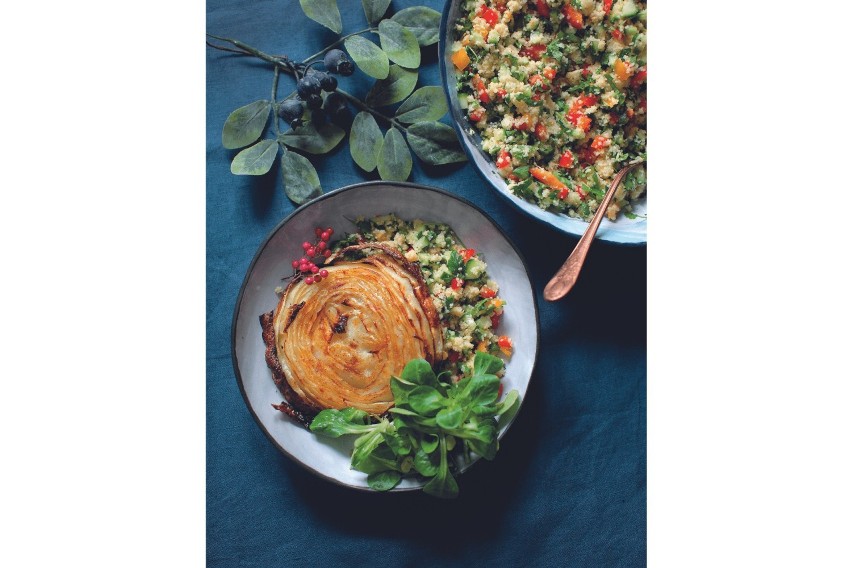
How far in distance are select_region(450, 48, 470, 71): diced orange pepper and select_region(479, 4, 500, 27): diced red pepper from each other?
11 centimetres

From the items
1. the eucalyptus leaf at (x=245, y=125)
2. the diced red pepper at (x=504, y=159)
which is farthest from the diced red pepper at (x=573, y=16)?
the eucalyptus leaf at (x=245, y=125)

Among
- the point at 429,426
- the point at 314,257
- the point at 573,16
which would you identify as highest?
the point at 573,16

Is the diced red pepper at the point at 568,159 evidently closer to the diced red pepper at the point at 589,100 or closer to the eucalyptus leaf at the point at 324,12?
the diced red pepper at the point at 589,100

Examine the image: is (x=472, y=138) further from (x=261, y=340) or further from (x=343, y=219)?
(x=261, y=340)

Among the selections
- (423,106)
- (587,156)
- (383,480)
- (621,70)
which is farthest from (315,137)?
(383,480)

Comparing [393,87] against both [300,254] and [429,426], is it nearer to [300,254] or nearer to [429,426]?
[300,254]

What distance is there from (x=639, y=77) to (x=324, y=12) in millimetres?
1079

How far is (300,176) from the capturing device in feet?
7.23

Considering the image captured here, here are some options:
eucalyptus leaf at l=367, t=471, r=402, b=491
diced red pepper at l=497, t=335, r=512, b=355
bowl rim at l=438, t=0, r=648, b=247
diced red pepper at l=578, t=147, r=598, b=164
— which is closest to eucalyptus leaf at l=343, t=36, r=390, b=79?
bowl rim at l=438, t=0, r=648, b=247

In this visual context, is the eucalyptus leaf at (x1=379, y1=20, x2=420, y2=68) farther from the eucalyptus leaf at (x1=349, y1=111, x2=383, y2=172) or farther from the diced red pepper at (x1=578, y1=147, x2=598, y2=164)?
the diced red pepper at (x1=578, y1=147, x2=598, y2=164)

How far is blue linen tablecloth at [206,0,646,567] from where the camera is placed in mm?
2248

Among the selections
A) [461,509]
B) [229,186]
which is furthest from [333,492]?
[229,186]

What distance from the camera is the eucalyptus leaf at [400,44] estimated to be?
2148 mm

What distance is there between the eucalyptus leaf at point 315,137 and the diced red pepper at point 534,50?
69 centimetres
